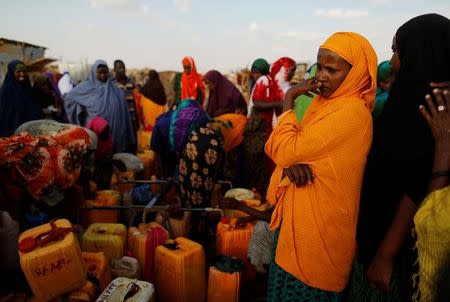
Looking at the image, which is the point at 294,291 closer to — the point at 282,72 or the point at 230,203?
the point at 230,203

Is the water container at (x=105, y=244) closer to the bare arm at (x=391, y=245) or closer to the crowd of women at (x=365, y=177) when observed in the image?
the crowd of women at (x=365, y=177)

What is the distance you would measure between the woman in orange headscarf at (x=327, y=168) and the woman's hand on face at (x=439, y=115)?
0.79ft

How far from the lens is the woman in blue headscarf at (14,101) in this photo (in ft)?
16.1

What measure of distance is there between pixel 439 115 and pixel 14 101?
528 centimetres

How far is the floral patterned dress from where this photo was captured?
339cm

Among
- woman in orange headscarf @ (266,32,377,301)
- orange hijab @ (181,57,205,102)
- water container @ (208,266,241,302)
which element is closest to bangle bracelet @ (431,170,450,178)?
woman in orange headscarf @ (266,32,377,301)

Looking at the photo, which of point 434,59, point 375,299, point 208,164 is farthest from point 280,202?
point 208,164

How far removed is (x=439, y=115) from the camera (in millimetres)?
1229

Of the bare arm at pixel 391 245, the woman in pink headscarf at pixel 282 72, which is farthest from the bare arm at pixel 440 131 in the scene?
the woman in pink headscarf at pixel 282 72

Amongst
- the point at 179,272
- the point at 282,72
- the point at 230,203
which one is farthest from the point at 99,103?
the point at 179,272

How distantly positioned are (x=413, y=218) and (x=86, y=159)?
288 cm

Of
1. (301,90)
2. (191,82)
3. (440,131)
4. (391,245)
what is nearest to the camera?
(440,131)

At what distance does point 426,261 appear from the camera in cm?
Answer: 125

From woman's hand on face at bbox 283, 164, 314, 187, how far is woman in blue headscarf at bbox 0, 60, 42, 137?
4709 mm
